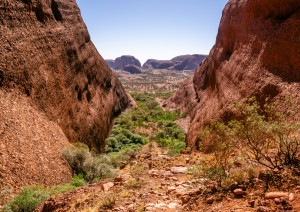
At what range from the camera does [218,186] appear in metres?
7.96

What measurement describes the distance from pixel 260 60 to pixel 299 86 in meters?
4.43

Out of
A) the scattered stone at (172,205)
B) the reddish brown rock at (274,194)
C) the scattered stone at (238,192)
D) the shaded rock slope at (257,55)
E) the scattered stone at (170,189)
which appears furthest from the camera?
the shaded rock slope at (257,55)

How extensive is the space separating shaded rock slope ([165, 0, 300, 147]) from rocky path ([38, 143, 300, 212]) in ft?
22.8

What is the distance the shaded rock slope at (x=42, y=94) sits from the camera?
1353cm

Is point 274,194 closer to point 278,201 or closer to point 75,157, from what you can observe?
point 278,201

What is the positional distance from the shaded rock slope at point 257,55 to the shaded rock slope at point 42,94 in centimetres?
939

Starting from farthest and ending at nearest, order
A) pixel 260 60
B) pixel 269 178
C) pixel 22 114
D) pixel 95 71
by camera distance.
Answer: pixel 95 71, pixel 260 60, pixel 22 114, pixel 269 178

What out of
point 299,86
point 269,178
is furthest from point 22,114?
point 299,86

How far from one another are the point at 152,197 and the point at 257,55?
13.1 m

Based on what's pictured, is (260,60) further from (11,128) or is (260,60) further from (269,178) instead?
(11,128)

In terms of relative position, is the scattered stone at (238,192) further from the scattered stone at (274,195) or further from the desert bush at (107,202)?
the desert bush at (107,202)

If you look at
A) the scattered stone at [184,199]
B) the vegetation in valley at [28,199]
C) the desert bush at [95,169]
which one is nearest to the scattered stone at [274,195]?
the scattered stone at [184,199]

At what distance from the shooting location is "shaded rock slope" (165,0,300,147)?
15.0 m

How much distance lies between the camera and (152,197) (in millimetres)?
8648
